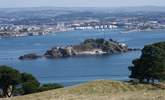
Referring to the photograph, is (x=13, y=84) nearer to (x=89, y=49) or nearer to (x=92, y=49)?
(x=89, y=49)

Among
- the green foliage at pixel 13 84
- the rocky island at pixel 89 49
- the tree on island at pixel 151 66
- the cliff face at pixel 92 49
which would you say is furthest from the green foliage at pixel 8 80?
the cliff face at pixel 92 49

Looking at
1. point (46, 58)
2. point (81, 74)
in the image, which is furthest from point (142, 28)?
point (81, 74)

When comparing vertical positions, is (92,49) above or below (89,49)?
below

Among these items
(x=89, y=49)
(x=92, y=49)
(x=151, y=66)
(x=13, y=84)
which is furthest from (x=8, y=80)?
(x=92, y=49)

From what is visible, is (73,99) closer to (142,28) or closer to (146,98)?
(146,98)

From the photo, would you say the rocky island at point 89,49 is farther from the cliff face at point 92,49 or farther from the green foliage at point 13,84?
the green foliage at point 13,84

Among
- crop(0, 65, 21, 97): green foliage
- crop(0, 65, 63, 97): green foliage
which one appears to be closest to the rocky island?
crop(0, 65, 63, 97): green foliage
